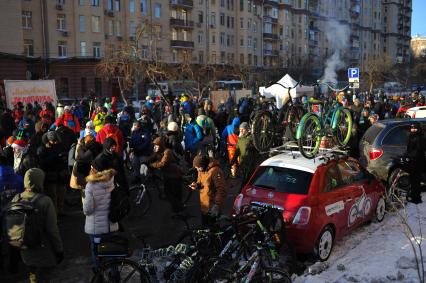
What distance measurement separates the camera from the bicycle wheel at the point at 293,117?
27.2 feet

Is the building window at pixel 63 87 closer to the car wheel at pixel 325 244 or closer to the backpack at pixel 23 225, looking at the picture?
the car wheel at pixel 325 244

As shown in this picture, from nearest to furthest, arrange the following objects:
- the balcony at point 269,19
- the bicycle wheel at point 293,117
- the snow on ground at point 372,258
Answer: the snow on ground at point 372,258, the bicycle wheel at point 293,117, the balcony at point 269,19

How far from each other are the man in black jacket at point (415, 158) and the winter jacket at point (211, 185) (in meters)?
4.42

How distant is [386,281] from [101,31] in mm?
46667

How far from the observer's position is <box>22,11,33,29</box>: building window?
139ft

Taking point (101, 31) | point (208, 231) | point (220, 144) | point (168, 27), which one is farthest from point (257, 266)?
point (168, 27)

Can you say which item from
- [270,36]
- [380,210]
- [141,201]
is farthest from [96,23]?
[380,210]

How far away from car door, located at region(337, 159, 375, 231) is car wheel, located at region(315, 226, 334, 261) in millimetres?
625

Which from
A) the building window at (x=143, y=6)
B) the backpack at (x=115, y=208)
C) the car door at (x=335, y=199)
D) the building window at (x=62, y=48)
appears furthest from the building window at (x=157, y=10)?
the backpack at (x=115, y=208)

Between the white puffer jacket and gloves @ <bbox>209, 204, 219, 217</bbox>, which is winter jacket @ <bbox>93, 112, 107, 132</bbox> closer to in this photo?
gloves @ <bbox>209, 204, 219, 217</bbox>

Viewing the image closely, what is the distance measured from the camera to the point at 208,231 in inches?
230

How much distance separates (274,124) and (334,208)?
2093 millimetres

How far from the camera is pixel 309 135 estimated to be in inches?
300

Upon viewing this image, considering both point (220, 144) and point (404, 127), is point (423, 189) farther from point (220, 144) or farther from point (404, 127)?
point (220, 144)
